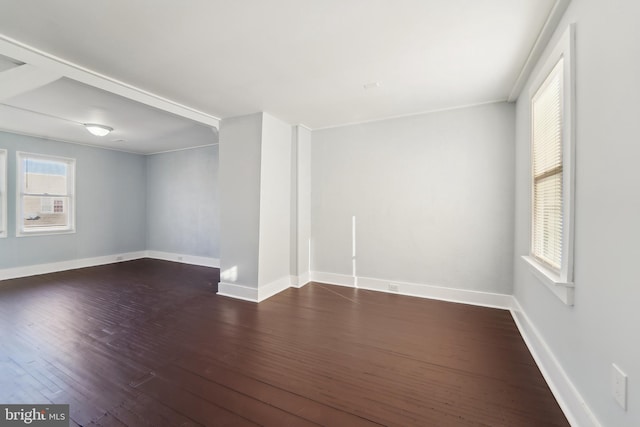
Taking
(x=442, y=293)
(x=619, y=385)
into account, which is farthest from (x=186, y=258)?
(x=619, y=385)

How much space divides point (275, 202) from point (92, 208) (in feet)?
16.3

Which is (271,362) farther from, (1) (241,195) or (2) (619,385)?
(1) (241,195)

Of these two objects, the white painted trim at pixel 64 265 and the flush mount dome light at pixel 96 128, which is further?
the white painted trim at pixel 64 265

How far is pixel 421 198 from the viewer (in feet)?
12.3

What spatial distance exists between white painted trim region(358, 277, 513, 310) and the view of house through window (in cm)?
639

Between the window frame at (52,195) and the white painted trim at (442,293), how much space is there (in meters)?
6.27

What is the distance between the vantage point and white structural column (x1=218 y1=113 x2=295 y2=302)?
368cm

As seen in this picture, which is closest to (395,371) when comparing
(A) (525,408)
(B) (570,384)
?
(A) (525,408)

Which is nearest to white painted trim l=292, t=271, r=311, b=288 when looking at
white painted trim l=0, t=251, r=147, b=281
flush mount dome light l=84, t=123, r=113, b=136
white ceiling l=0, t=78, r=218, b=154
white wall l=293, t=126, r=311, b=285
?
white wall l=293, t=126, r=311, b=285

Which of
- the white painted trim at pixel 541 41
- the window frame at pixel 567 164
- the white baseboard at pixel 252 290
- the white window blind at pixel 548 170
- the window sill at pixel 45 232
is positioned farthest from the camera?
the window sill at pixel 45 232

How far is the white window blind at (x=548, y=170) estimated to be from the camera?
6.14ft

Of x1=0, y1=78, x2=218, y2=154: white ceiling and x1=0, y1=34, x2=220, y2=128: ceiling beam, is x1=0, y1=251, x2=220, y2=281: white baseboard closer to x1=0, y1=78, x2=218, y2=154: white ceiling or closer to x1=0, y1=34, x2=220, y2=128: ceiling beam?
x1=0, y1=78, x2=218, y2=154: white ceiling

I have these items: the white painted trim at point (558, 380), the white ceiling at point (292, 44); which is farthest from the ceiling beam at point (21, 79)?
the white painted trim at point (558, 380)

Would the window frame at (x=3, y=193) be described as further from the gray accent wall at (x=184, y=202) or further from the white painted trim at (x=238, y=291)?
the white painted trim at (x=238, y=291)
